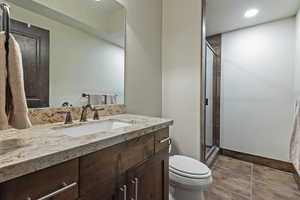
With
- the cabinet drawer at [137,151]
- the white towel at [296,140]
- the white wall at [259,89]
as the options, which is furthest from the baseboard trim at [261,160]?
the cabinet drawer at [137,151]

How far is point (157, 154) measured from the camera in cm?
98

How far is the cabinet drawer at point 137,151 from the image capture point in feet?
2.39

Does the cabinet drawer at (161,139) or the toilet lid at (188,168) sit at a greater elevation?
the cabinet drawer at (161,139)

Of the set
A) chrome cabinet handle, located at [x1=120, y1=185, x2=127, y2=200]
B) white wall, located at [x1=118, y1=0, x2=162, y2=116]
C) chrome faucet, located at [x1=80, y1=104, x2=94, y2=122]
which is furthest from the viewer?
white wall, located at [x1=118, y1=0, x2=162, y2=116]

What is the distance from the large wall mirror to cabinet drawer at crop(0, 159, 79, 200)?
0.60m

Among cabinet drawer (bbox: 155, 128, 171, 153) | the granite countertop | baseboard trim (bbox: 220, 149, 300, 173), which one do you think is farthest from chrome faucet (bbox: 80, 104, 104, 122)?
baseboard trim (bbox: 220, 149, 300, 173)

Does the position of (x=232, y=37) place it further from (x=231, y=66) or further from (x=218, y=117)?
(x=218, y=117)

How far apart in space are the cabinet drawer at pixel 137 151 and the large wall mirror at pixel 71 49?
1.91 feet

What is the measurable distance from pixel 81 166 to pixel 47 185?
109mm

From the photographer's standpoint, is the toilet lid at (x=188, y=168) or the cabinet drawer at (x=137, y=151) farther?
the toilet lid at (x=188, y=168)

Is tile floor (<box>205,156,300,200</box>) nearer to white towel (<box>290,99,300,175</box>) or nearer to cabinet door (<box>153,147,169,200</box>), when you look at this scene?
white towel (<box>290,99,300,175</box>)

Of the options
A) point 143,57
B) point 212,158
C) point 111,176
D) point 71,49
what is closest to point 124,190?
point 111,176

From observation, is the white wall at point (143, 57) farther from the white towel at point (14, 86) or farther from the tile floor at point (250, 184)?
the tile floor at point (250, 184)

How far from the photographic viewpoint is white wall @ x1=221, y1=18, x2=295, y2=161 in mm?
2193
